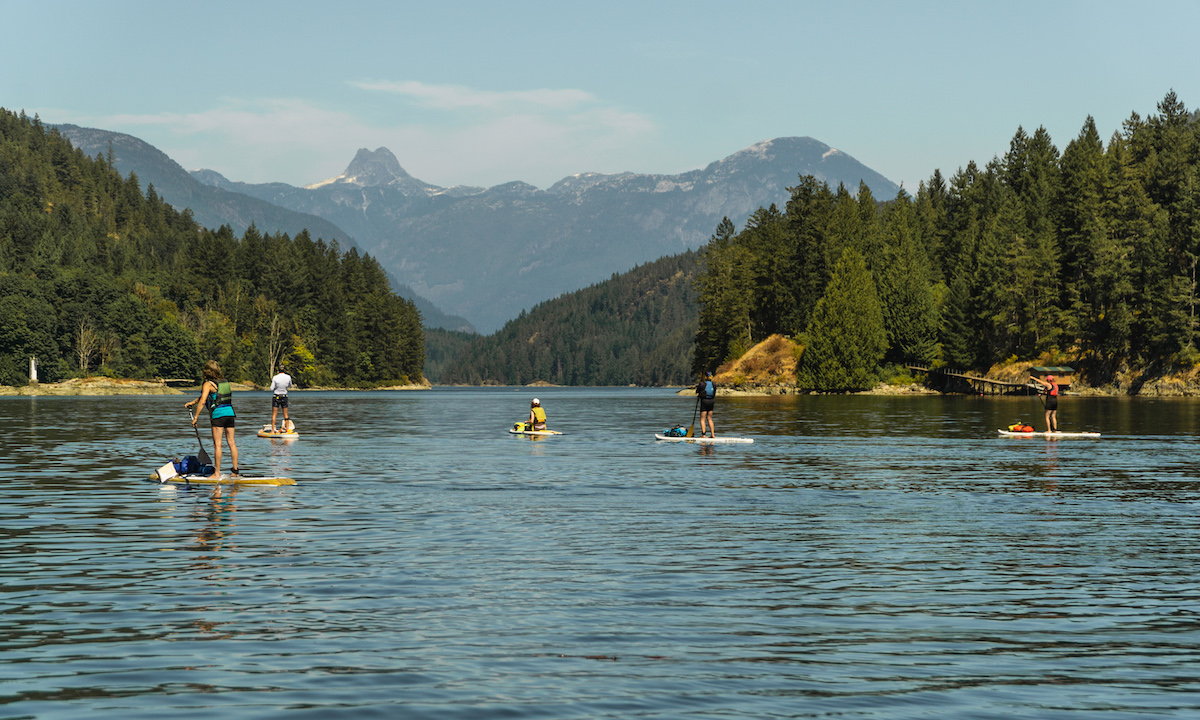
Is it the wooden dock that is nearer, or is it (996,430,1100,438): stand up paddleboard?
(996,430,1100,438): stand up paddleboard

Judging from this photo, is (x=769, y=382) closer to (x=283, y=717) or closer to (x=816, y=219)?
(x=816, y=219)

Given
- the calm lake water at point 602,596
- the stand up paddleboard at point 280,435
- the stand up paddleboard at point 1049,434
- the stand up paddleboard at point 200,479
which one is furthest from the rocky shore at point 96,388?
the stand up paddleboard at point 200,479

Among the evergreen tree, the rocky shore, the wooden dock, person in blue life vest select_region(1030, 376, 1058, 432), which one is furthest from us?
the rocky shore

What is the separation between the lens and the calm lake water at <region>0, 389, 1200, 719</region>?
439 inches

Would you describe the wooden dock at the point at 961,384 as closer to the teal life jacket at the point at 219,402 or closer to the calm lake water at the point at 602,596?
the calm lake water at the point at 602,596

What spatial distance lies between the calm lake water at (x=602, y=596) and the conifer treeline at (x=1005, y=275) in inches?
4713

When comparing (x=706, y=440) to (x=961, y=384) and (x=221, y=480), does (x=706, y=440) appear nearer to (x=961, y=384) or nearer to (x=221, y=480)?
(x=221, y=480)

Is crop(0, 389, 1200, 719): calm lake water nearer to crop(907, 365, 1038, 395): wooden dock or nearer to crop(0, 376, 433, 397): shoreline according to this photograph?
crop(907, 365, 1038, 395): wooden dock

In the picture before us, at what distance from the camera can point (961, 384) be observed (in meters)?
165

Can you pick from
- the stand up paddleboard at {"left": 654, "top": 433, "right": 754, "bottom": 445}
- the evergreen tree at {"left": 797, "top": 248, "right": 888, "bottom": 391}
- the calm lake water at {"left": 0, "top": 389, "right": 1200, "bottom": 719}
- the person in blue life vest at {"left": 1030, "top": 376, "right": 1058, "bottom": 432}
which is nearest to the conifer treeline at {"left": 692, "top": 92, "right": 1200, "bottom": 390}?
the evergreen tree at {"left": 797, "top": 248, "right": 888, "bottom": 391}

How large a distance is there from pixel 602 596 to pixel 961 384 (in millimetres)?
159135

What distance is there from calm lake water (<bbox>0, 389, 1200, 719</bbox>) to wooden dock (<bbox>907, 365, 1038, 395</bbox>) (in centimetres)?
12176

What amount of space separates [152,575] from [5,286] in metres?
196

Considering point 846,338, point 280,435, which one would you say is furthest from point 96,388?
point 280,435
